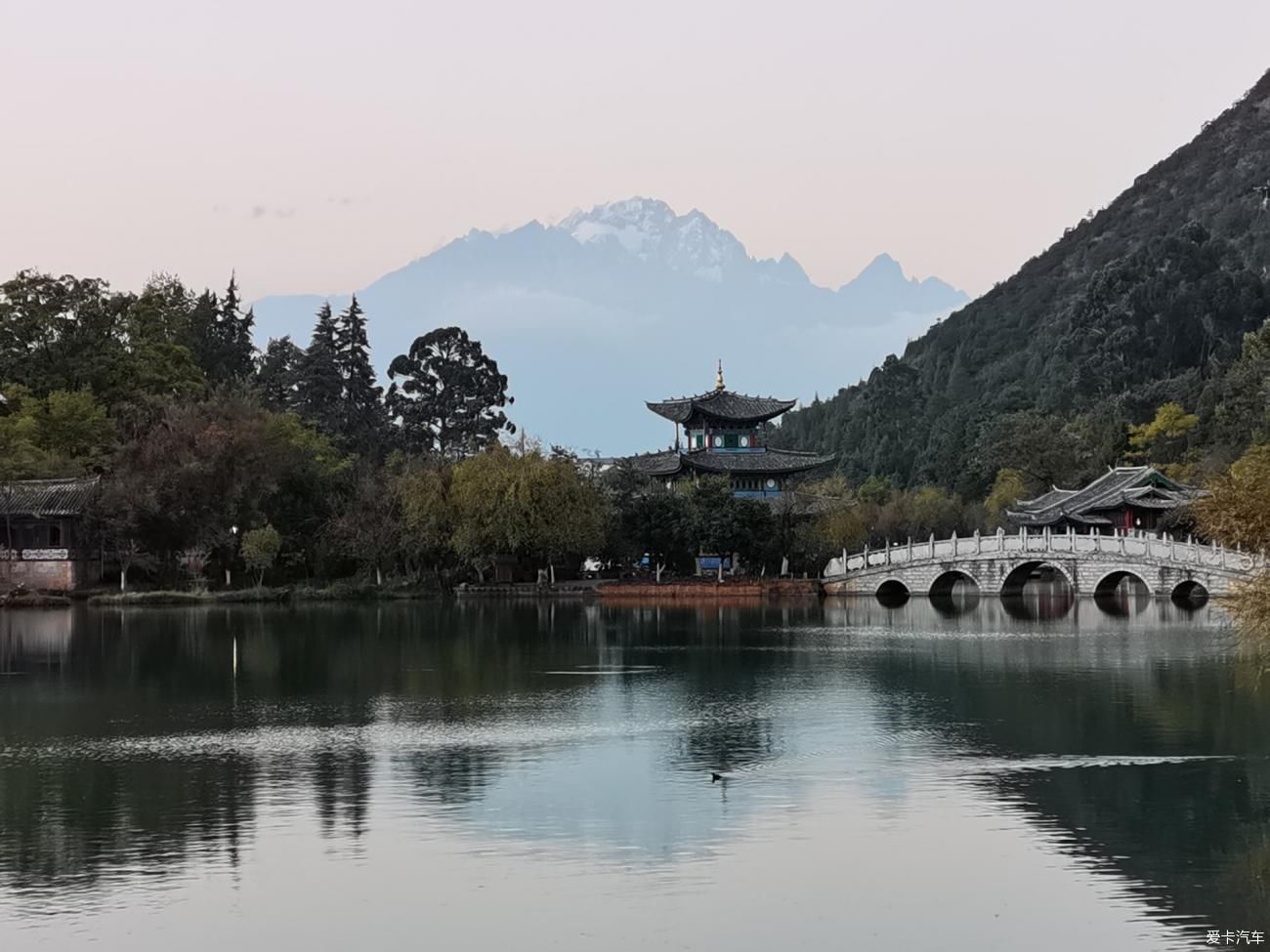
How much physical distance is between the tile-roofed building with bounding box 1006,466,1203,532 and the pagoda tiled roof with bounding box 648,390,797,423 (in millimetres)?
10444

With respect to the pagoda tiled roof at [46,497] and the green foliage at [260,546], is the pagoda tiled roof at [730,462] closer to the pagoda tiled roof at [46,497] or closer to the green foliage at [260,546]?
the green foliage at [260,546]

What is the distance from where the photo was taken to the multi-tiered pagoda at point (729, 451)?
60.8 meters

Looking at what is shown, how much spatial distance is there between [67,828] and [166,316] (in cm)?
5521

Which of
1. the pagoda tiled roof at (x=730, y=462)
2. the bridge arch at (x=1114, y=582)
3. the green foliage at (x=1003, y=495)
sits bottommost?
the bridge arch at (x=1114, y=582)

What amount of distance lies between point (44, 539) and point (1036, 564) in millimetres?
28161

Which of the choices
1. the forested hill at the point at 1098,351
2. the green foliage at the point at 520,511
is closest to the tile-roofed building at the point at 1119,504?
the forested hill at the point at 1098,351

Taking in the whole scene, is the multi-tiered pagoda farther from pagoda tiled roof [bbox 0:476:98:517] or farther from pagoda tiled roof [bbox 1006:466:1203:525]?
pagoda tiled roof [bbox 0:476:98:517]

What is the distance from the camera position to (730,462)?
61.1 m

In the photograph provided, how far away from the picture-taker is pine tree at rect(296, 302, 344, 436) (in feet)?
225

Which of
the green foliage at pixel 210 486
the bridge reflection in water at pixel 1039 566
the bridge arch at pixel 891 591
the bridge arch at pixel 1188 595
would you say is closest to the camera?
the bridge reflection in water at pixel 1039 566

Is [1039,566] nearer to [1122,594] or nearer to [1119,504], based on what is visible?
Answer: [1122,594]

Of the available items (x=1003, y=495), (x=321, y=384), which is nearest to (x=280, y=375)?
(x=321, y=384)

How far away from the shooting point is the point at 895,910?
39.1 ft

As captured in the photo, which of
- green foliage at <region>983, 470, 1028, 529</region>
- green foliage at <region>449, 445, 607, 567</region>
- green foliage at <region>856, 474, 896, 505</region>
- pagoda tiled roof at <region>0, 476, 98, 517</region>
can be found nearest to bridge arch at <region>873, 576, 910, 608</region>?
green foliage at <region>449, 445, 607, 567</region>
